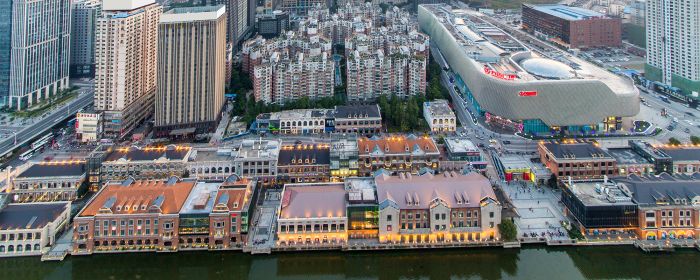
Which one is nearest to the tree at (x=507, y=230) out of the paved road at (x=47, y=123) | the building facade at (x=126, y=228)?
the building facade at (x=126, y=228)

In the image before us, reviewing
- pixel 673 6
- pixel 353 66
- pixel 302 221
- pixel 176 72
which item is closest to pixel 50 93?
pixel 176 72

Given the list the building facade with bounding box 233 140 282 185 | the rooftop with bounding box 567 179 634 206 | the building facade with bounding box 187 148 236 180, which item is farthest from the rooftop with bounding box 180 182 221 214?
the rooftop with bounding box 567 179 634 206

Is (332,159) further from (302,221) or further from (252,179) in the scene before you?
(302,221)

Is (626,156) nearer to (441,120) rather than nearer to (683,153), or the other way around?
(683,153)

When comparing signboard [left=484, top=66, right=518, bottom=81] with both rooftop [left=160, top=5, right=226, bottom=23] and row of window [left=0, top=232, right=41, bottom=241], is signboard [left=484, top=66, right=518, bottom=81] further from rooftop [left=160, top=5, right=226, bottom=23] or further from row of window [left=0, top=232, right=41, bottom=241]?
row of window [left=0, top=232, right=41, bottom=241]

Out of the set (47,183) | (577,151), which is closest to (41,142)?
(47,183)

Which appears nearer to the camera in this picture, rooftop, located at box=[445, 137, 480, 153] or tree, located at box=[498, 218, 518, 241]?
tree, located at box=[498, 218, 518, 241]

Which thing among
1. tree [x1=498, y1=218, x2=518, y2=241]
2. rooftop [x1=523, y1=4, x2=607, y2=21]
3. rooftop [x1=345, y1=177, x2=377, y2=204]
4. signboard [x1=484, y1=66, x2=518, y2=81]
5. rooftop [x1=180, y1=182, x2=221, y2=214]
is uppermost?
rooftop [x1=523, y1=4, x2=607, y2=21]
